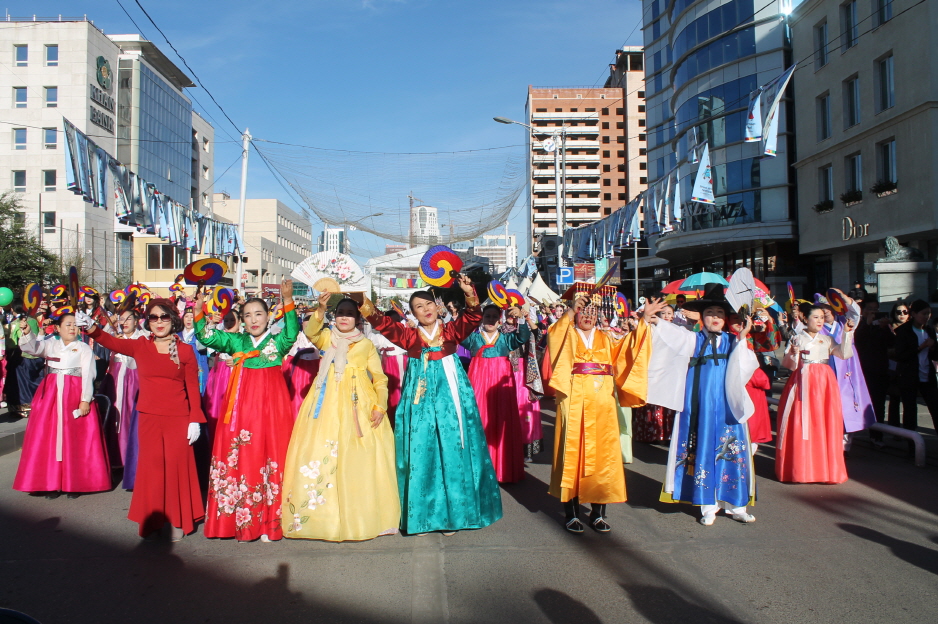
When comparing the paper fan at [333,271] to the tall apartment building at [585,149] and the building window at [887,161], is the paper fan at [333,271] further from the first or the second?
the tall apartment building at [585,149]

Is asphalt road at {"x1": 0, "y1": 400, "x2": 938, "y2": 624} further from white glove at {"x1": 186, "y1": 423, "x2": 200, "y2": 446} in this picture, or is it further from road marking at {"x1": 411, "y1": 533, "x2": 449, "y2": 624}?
white glove at {"x1": 186, "y1": 423, "x2": 200, "y2": 446}

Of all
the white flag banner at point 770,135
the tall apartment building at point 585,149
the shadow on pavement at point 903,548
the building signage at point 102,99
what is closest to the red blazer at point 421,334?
the shadow on pavement at point 903,548

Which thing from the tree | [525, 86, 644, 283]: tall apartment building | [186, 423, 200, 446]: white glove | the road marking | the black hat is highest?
[525, 86, 644, 283]: tall apartment building

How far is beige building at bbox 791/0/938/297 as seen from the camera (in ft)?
54.0

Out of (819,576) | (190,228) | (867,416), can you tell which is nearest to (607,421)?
(819,576)

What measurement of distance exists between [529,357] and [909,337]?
4.40 metres

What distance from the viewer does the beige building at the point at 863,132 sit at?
16.5 meters

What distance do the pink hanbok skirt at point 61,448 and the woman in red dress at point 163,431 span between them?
146 centimetres

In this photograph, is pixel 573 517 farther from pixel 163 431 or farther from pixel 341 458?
pixel 163 431

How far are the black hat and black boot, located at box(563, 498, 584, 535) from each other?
189 centimetres

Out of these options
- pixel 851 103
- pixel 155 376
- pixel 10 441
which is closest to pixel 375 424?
pixel 155 376

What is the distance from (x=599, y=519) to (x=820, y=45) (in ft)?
75.3

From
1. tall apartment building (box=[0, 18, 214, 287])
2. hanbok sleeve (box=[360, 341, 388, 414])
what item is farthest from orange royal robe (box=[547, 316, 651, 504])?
tall apartment building (box=[0, 18, 214, 287])

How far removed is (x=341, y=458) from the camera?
4387 millimetres
